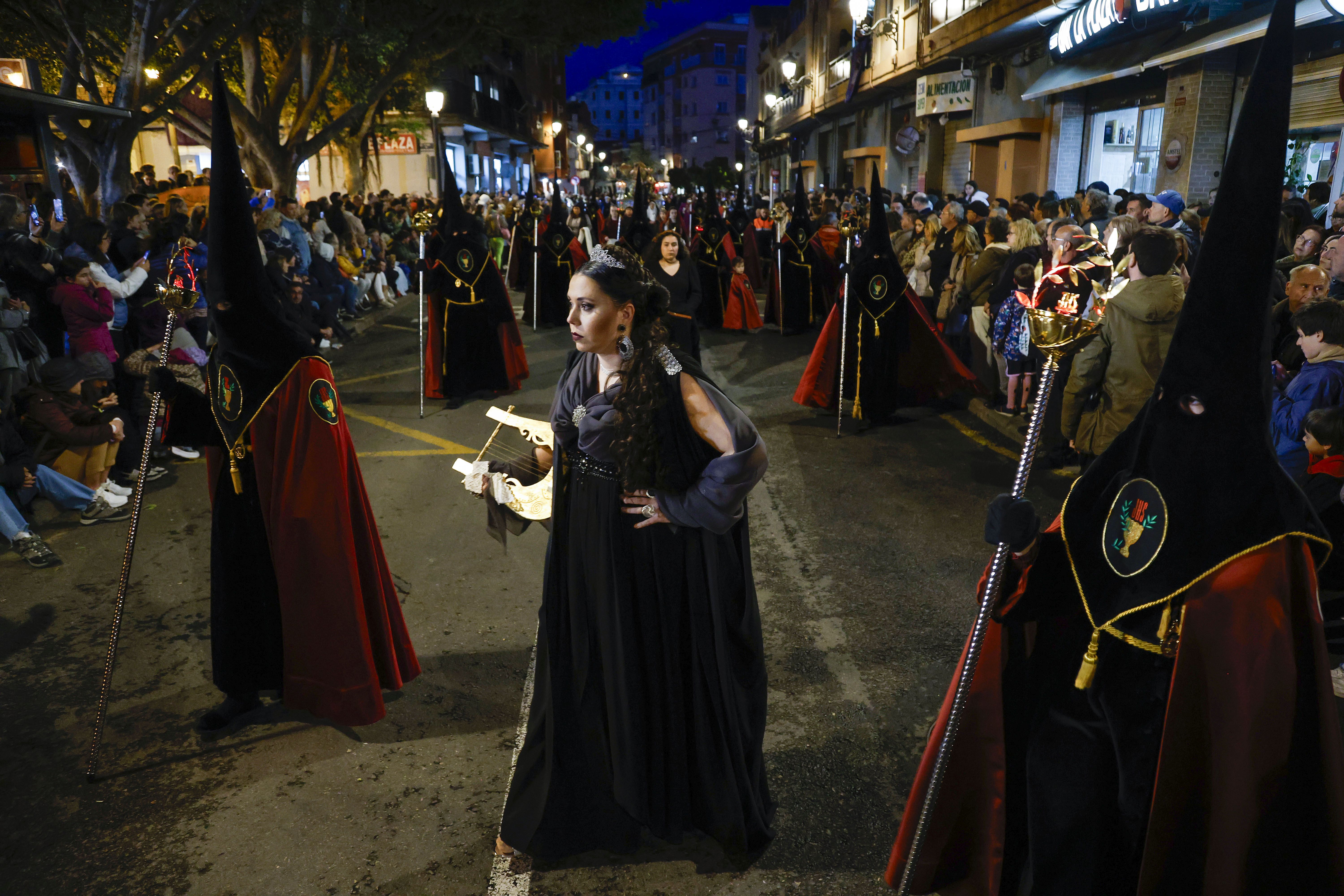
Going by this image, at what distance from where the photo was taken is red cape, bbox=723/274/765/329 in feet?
48.0

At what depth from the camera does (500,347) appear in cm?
1001

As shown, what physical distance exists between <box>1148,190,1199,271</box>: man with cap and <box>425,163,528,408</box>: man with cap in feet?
20.9

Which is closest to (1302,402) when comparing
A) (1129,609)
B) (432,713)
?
(1129,609)

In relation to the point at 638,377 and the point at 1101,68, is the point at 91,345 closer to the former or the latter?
the point at 638,377

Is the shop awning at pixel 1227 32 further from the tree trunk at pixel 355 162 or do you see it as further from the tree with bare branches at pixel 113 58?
the tree trunk at pixel 355 162

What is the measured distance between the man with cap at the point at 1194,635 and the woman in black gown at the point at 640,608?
2.46ft

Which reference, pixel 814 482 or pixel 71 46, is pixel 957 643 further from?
pixel 71 46

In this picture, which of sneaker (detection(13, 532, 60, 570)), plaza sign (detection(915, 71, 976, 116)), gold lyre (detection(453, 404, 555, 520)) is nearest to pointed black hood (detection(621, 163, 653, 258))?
sneaker (detection(13, 532, 60, 570))

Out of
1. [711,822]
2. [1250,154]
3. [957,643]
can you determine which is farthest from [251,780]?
[1250,154]

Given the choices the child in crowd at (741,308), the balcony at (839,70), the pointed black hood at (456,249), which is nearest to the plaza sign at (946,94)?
the balcony at (839,70)

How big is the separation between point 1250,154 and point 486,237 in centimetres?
861

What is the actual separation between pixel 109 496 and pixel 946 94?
2096cm

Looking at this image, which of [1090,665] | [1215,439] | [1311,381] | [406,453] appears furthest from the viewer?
[406,453]

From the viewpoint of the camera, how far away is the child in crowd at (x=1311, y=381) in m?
4.46
